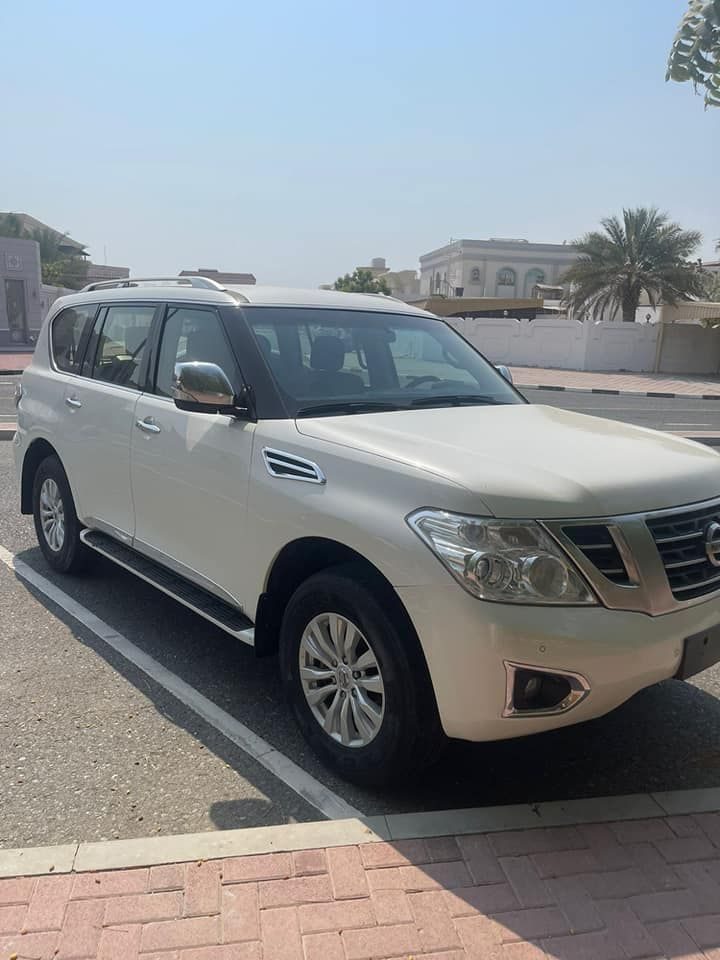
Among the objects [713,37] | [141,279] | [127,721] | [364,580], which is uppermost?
[713,37]

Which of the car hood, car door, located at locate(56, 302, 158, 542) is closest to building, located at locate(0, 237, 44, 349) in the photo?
car door, located at locate(56, 302, 158, 542)

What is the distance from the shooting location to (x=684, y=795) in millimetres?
2973

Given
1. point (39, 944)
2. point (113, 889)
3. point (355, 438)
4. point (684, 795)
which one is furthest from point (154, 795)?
point (684, 795)

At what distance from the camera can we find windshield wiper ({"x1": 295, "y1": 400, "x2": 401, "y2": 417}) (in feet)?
11.1

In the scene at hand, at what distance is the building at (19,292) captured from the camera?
40.3 metres

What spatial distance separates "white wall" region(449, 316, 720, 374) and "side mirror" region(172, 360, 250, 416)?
30.8 m

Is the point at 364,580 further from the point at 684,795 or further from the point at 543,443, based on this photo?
the point at 684,795

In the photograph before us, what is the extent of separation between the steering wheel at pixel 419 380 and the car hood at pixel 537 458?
331 millimetres

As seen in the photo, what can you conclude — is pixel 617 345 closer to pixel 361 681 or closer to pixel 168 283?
pixel 168 283

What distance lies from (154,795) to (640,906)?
1746 mm

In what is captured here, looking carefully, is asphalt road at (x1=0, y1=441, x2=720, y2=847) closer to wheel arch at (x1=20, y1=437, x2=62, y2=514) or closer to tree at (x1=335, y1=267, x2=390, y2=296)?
wheel arch at (x1=20, y1=437, x2=62, y2=514)

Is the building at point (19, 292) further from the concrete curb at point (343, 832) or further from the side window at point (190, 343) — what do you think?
the concrete curb at point (343, 832)

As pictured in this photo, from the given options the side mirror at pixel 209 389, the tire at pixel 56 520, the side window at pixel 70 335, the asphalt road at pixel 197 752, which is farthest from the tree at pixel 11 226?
the side mirror at pixel 209 389

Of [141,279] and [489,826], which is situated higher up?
[141,279]
